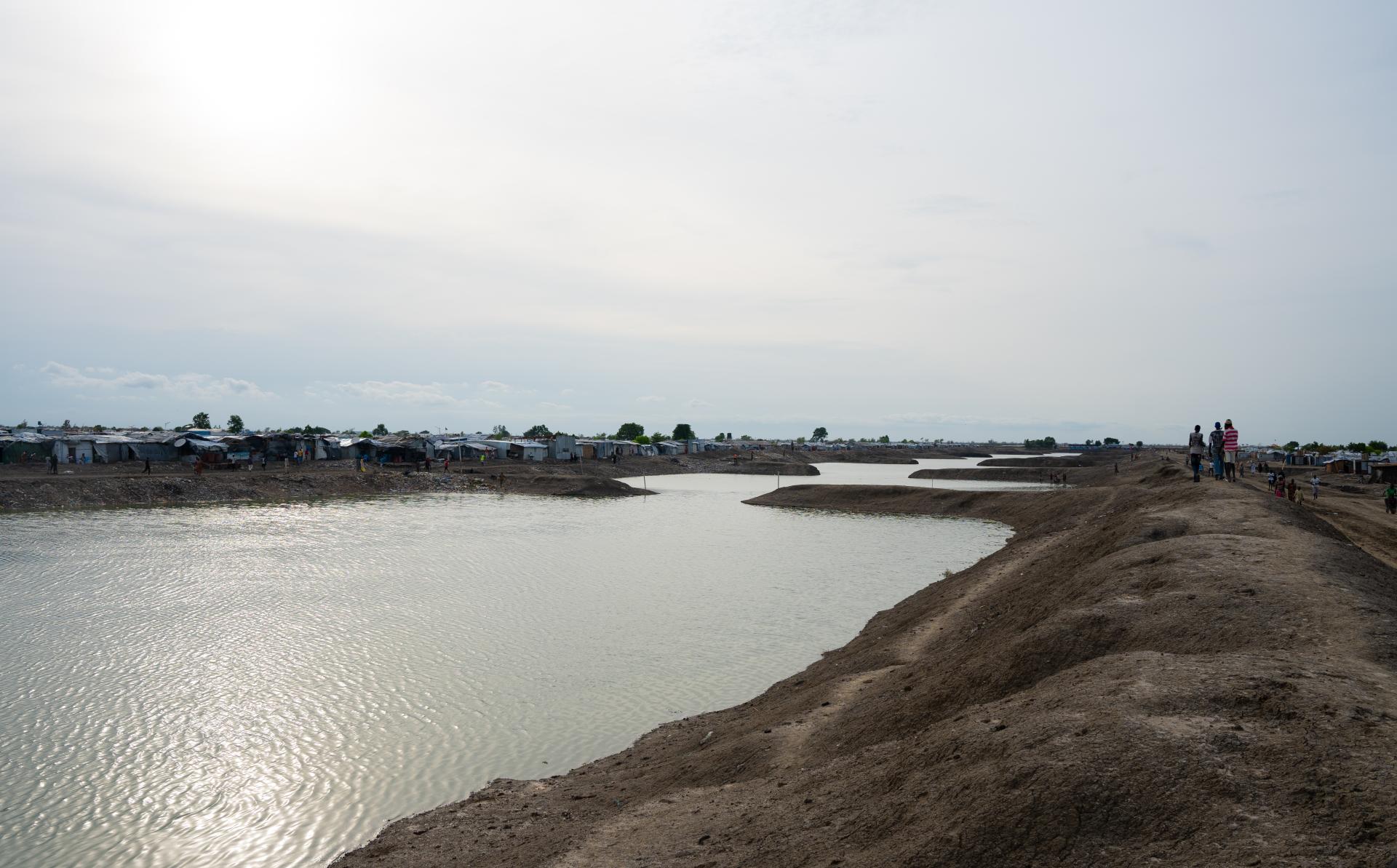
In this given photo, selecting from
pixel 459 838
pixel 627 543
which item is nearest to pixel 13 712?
pixel 459 838

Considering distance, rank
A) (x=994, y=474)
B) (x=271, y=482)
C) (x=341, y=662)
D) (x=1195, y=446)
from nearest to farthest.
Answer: (x=341, y=662) → (x=1195, y=446) → (x=271, y=482) → (x=994, y=474)

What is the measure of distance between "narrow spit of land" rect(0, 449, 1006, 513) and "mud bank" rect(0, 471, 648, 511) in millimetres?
67

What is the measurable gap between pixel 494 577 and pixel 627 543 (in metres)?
13.3

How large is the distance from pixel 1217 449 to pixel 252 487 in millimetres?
73255

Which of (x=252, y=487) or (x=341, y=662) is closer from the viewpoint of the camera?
(x=341, y=662)

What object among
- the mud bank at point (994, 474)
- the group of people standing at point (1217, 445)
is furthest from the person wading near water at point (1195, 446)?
the mud bank at point (994, 474)

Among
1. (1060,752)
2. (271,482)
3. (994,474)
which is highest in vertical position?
(1060,752)

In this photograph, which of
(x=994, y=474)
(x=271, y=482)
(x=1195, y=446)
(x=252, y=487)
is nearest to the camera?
→ (x=1195, y=446)

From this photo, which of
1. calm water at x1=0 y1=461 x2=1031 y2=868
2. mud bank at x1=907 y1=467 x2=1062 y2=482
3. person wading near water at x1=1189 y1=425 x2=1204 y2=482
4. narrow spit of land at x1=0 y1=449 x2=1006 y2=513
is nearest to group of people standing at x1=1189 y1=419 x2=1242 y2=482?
person wading near water at x1=1189 y1=425 x2=1204 y2=482

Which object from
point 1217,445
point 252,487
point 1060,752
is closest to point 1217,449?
point 1217,445

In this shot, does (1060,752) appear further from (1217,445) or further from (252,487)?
(252,487)

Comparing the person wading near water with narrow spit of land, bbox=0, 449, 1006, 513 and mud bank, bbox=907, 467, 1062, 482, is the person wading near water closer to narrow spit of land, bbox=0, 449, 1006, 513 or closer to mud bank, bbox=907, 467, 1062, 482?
narrow spit of land, bbox=0, 449, 1006, 513

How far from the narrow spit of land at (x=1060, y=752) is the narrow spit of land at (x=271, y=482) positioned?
64064 millimetres

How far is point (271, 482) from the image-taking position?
227ft
